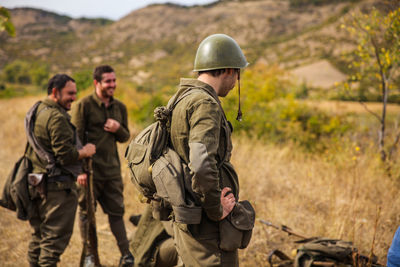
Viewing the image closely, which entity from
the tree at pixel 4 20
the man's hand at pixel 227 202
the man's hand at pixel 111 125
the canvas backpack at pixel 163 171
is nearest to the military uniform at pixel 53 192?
the man's hand at pixel 111 125

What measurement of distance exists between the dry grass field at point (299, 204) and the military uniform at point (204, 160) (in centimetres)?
137

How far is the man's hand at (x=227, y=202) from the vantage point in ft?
6.30

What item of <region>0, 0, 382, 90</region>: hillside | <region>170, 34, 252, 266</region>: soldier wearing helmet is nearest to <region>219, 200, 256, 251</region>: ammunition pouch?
<region>170, 34, 252, 266</region>: soldier wearing helmet

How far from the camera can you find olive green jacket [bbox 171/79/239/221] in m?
1.71

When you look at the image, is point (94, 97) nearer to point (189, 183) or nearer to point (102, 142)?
point (102, 142)

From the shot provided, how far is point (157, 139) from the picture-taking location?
1.93 metres

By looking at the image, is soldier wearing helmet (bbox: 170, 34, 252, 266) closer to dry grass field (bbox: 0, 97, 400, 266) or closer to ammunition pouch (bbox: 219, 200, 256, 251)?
ammunition pouch (bbox: 219, 200, 256, 251)

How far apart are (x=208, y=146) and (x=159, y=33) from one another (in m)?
113

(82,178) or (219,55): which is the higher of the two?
(219,55)

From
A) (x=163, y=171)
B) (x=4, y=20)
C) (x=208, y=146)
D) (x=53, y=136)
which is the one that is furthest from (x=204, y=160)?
(x=53, y=136)

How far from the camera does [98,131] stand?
3869mm

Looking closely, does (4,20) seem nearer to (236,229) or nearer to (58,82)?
(58,82)

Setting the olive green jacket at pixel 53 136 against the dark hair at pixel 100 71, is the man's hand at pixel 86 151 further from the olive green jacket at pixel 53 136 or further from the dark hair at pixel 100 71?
the dark hair at pixel 100 71

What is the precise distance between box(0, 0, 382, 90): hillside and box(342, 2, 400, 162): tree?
1932 inches
